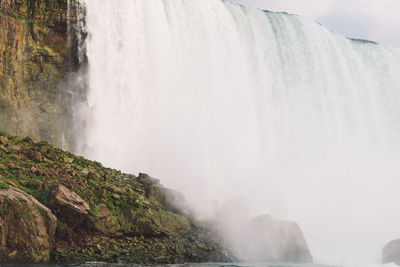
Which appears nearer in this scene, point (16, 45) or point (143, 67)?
point (16, 45)

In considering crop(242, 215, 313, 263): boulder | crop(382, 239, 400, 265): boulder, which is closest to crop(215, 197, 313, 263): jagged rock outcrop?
crop(242, 215, 313, 263): boulder

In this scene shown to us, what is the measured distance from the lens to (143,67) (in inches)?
1171

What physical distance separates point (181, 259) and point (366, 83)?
35790mm

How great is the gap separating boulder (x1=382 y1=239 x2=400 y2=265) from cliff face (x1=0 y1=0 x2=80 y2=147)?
17026 millimetres

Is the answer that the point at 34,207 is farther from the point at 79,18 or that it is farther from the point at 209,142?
the point at 209,142

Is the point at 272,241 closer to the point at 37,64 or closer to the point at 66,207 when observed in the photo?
the point at 66,207

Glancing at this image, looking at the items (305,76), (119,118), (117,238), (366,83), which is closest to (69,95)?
(119,118)

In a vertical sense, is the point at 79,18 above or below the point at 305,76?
below

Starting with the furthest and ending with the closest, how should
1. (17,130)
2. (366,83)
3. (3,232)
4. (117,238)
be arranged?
(366,83), (17,130), (117,238), (3,232)

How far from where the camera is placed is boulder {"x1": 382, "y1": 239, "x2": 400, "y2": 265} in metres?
25.0

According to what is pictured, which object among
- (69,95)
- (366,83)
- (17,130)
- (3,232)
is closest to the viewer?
(3,232)

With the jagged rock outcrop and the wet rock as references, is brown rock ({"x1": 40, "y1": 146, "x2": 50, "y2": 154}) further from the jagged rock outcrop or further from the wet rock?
the jagged rock outcrop

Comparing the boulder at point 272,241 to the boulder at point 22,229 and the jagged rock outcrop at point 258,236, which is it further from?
the boulder at point 22,229

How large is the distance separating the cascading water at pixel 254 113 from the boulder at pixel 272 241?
6.96 feet
